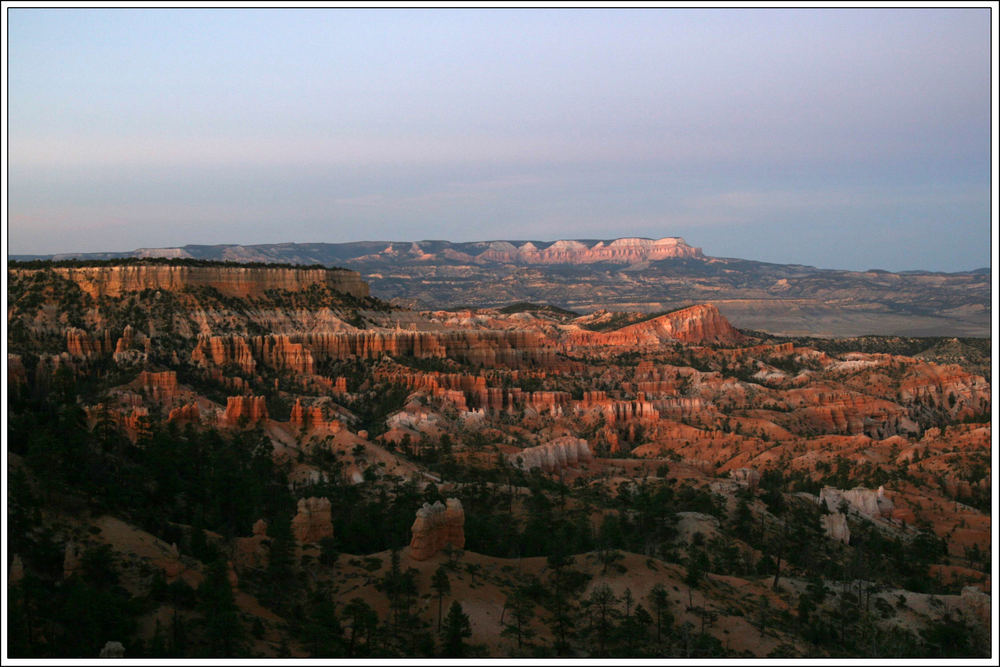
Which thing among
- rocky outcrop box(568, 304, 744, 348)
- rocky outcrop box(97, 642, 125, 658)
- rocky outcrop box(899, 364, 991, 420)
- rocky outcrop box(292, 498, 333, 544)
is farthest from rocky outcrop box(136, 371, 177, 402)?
rocky outcrop box(568, 304, 744, 348)

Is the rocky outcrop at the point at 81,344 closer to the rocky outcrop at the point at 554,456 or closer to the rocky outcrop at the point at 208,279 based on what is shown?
the rocky outcrop at the point at 208,279

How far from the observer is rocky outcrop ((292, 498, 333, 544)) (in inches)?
1790

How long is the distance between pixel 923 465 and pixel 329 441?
48.3 meters

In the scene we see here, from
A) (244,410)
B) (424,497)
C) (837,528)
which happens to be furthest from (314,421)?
(837,528)

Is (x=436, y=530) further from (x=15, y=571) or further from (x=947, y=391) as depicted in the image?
(x=947, y=391)

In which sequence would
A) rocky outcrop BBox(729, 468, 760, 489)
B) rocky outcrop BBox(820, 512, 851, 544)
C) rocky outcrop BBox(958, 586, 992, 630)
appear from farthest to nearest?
1. rocky outcrop BBox(729, 468, 760, 489)
2. rocky outcrop BBox(820, 512, 851, 544)
3. rocky outcrop BBox(958, 586, 992, 630)

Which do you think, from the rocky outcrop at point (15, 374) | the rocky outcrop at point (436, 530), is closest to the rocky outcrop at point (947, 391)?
the rocky outcrop at point (436, 530)

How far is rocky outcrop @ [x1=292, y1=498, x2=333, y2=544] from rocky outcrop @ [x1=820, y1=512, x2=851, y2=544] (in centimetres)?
3040

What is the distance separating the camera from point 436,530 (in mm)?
44656

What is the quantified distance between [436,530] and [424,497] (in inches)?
417

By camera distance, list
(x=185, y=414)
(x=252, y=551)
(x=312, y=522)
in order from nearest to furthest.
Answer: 1. (x=252, y=551)
2. (x=312, y=522)
3. (x=185, y=414)

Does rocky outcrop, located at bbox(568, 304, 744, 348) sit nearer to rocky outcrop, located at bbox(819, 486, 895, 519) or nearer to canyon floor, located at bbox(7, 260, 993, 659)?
canyon floor, located at bbox(7, 260, 993, 659)

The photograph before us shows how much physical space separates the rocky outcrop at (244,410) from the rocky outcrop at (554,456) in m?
19.1

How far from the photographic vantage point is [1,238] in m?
24.6
